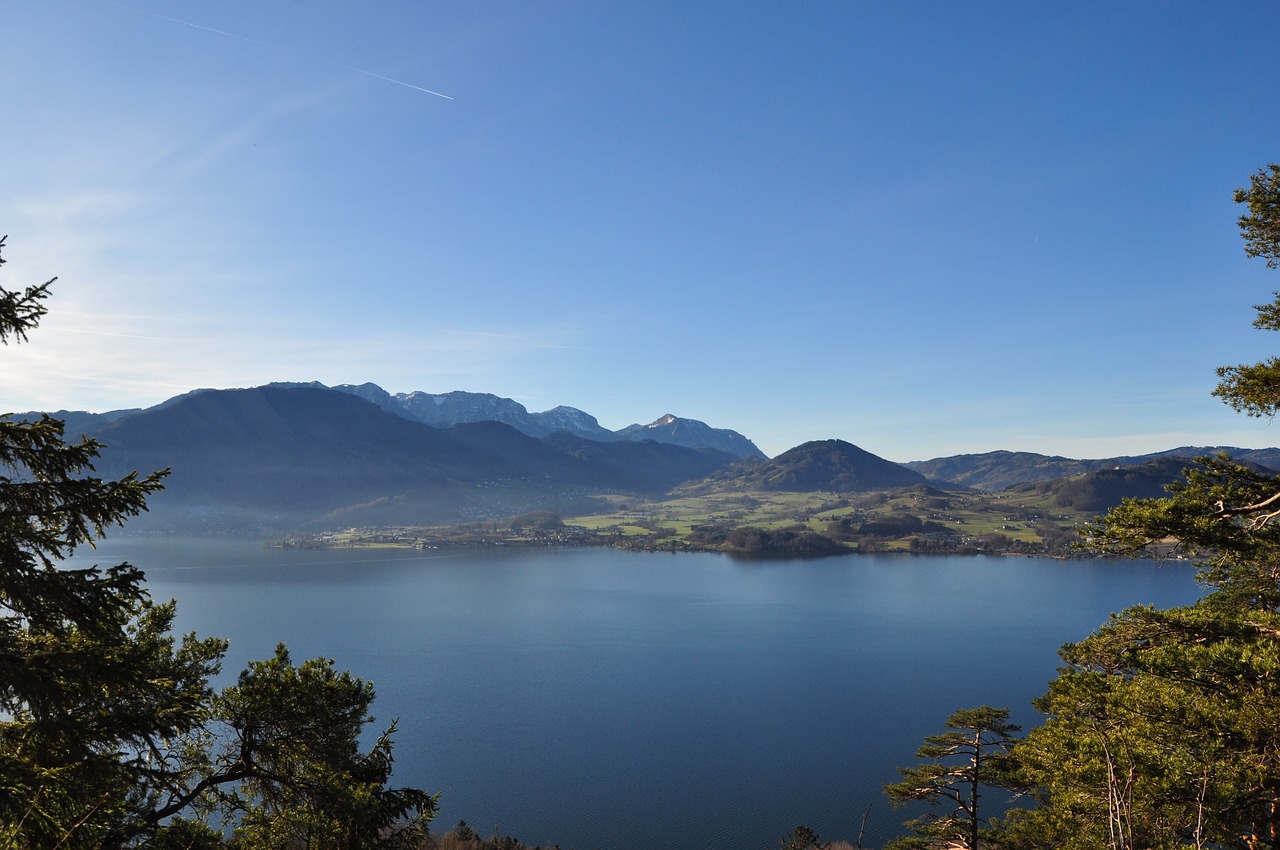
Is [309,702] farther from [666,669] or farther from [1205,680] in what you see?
[666,669]

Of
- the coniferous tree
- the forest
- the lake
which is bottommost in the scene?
the lake

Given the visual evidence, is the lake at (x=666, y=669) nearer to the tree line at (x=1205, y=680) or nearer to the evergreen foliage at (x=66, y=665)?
the tree line at (x=1205, y=680)

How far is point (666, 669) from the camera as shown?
66.4 m

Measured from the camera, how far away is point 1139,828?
28.5ft

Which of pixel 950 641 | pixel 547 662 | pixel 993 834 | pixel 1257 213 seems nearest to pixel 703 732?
pixel 547 662

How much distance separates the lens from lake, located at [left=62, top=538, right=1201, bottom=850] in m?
38.8

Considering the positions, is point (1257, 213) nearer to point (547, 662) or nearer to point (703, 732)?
point (703, 732)

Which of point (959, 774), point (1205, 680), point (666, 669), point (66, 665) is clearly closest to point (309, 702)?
point (66, 665)

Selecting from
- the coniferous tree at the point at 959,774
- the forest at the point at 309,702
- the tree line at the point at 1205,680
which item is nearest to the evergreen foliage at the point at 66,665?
the forest at the point at 309,702

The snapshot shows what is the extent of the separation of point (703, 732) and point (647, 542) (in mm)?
140907

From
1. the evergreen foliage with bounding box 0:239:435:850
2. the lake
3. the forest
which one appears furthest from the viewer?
the lake

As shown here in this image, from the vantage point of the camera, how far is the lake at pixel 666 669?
38844 mm

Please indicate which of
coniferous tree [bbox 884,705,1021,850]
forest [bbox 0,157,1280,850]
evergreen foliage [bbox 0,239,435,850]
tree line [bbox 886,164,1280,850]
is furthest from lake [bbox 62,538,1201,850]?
evergreen foliage [bbox 0,239,435,850]

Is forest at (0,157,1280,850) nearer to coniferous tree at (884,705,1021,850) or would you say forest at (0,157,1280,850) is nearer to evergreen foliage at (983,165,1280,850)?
evergreen foliage at (983,165,1280,850)
